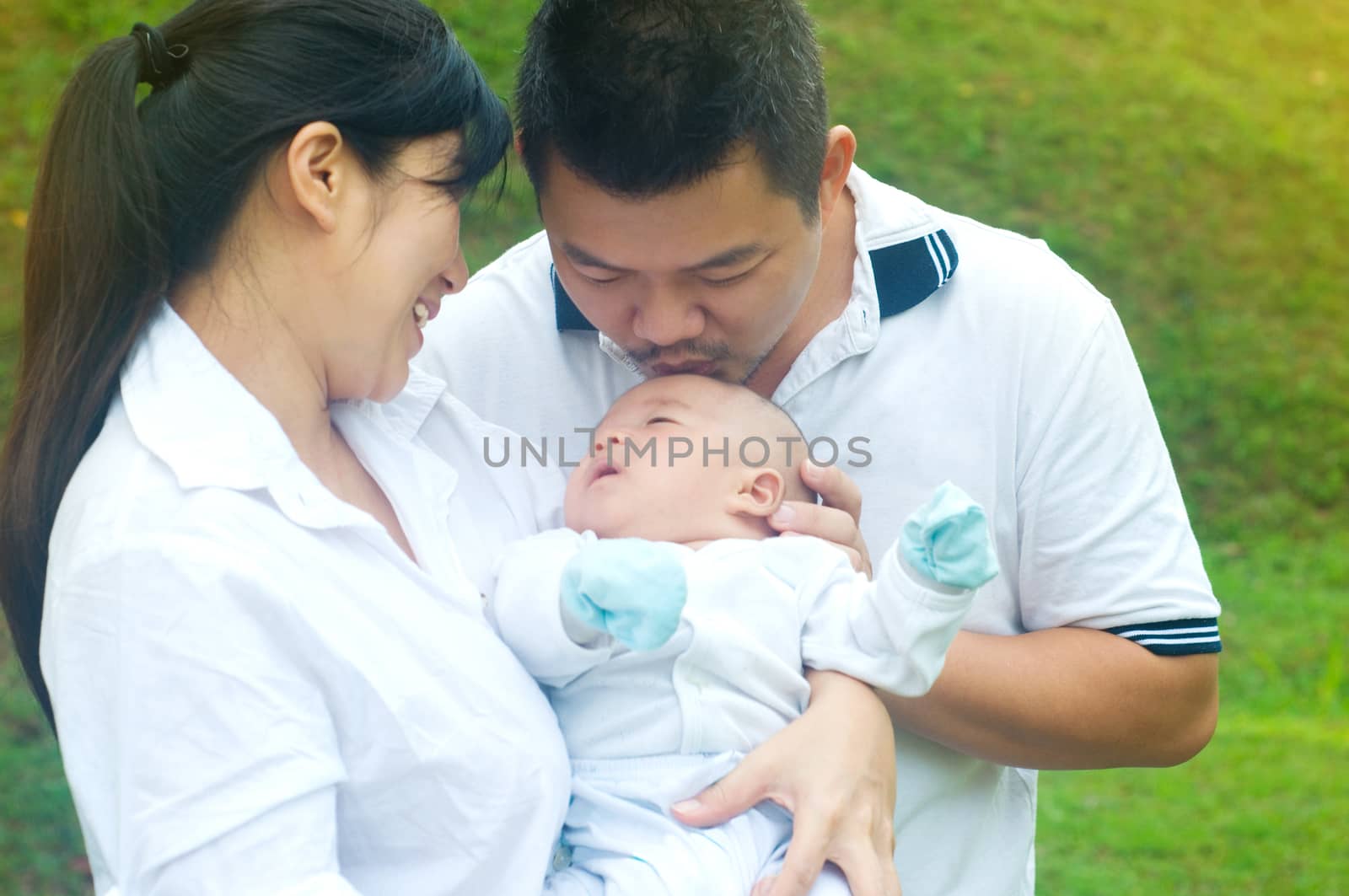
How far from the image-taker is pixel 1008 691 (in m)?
2.22

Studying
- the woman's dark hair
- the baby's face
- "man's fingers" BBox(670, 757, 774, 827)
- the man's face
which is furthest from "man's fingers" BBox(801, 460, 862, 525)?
the woman's dark hair

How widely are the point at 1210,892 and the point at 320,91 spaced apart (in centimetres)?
383

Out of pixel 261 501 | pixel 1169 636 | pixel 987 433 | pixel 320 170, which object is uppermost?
pixel 320 170

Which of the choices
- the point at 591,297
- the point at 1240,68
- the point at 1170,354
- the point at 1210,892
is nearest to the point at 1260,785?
the point at 1210,892

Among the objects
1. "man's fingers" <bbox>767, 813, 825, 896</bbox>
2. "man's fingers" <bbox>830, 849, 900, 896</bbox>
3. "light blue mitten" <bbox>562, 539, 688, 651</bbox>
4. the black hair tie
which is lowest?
"man's fingers" <bbox>830, 849, 900, 896</bbox>

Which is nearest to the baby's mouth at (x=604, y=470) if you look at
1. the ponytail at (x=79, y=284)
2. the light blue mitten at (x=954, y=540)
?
the light blue mitten at (x=954, y=540)

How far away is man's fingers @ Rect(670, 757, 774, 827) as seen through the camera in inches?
77.3

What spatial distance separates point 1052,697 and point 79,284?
61.1 inches

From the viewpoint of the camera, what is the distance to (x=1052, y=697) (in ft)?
7.34

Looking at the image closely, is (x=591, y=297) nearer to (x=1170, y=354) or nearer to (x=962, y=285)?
(x=962, y=285)

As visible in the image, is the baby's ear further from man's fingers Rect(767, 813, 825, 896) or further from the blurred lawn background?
the blurred lawn background

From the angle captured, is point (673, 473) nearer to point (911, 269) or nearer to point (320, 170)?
point (911, 269)

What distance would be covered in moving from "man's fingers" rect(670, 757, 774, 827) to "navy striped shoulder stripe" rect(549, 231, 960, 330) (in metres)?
0.82

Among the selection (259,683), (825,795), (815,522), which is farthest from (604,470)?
(259,683)
